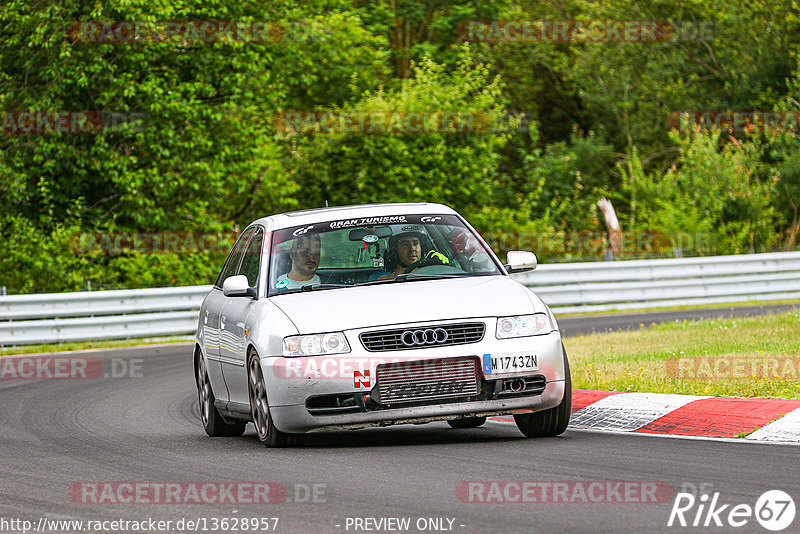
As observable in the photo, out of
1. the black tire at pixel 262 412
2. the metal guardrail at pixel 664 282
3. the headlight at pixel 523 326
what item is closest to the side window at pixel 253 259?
the black tire at pixel 262 412

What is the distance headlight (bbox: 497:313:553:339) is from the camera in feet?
28.9

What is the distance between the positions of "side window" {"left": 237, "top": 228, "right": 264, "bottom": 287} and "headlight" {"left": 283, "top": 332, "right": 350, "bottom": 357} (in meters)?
1.28

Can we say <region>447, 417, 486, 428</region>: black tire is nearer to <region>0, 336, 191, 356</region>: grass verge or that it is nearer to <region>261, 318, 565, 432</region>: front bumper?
<region>261, 318, 565, 432</region>: front bumper

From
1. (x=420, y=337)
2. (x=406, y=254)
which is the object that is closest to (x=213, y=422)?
(x=406, y=254)

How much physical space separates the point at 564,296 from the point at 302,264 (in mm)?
16094

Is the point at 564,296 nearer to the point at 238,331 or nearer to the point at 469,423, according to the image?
the point at 469,423

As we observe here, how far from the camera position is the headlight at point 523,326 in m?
8.82

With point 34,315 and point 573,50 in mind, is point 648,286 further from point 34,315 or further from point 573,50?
point 573,50

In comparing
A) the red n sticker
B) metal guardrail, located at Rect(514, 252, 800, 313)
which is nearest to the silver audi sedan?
the red n sticker

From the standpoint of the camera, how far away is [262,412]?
9.17 meters

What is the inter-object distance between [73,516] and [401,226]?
4.14 metres

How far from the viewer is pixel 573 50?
52.8 metres

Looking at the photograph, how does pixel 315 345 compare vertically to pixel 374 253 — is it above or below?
below

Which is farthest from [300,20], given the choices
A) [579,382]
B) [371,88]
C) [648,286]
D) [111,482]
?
[111,482]
